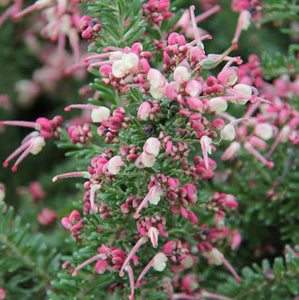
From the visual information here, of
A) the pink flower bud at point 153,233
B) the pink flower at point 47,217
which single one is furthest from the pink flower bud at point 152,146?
the pink flower at point 47,217

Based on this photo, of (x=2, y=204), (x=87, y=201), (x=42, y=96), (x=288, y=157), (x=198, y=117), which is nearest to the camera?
(x=198, y=117)

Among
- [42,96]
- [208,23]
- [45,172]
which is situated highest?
[208,23]

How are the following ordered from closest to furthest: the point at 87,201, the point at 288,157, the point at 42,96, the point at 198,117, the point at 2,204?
1. the point at 198,117
2. the point at 87,201
3. the point at 2,204
4. the point at 288,157
5. the point at 42,96

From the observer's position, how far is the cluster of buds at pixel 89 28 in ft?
2.29

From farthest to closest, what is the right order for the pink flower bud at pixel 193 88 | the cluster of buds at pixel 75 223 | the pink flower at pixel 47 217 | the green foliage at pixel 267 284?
1. the pink flower at pixel 47 217
2. the green foliage at pixel 267 284
3. the cluster of buds at pixel 75 223
4. the pink flower bud at pixel 193 88

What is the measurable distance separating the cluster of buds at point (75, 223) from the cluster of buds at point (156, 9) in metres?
0.31

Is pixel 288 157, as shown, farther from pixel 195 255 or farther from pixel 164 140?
pixel 164 140

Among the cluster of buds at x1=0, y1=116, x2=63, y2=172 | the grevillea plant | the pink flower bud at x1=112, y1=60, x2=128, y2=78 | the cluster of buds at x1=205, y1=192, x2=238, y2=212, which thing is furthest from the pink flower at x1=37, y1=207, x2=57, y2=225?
the pink flower bud at x1=112, y1=60, x2=128, y2=78

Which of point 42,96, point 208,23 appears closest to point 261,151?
point 208,23

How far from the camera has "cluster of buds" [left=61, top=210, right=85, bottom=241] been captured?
68cm

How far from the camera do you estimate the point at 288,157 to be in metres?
0.95

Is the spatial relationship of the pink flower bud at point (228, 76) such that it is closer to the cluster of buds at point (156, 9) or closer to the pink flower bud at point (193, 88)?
the pink flower bud at point (193, 88)

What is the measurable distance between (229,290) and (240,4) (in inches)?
19.8

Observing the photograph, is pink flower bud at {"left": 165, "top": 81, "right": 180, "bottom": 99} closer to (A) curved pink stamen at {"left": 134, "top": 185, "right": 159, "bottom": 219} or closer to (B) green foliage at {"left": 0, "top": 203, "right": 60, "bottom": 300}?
(A) curved pink stamen at {"left": 134, "top": 185, "right": 159, "bottom": 219}
